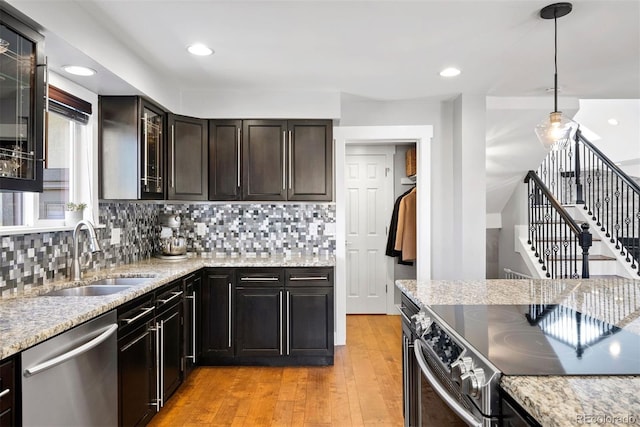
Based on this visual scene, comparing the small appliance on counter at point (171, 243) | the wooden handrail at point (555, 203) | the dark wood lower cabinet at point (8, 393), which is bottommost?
the dark wood lower cabinet at point (8, 393)

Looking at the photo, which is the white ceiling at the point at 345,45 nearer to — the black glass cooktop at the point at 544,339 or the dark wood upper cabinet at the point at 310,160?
the dark wood upper cabinet at the point at 310,160

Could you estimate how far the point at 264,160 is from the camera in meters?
3.71

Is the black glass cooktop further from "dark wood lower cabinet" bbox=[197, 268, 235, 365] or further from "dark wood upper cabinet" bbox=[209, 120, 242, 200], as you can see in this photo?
"dark wood upper cabinet" bbox=[209, 120, 242, 200]

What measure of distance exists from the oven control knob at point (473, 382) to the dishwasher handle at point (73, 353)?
57.6 inches

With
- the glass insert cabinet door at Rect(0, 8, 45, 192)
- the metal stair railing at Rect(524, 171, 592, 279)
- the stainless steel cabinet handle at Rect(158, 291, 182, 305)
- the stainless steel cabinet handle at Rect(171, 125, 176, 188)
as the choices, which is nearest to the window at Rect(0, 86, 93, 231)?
the glass insert cabinet door at Rect(0, 8, 45, 192)

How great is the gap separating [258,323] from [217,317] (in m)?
0.36

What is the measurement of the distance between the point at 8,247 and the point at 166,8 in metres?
1.53

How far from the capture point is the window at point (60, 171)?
2.29 meters

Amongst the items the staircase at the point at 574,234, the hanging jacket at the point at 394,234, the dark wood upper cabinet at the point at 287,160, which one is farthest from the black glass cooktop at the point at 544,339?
the hanging jacket at the point at 394,234

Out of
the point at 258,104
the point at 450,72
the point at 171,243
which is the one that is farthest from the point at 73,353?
the point at 450,72

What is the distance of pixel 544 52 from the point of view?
2795mm

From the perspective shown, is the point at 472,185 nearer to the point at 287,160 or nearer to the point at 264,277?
the point at 287,160

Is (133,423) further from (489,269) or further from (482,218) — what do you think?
(489,269)

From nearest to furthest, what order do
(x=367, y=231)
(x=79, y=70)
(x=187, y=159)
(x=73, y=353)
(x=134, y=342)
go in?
(x=73, y=353), (x=134, y=342), (x=79, y=70), (x=187, y=159), (x=367, y=231)
